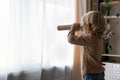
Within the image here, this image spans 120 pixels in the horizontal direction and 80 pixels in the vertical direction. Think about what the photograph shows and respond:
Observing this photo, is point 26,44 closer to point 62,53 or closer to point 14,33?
point 14,33

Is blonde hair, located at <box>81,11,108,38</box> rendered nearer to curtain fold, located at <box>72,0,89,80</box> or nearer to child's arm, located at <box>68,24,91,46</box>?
child's arm, located at <box>68,24,91,46</box>

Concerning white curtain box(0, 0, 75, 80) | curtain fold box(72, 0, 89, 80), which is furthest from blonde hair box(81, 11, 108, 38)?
curtain fold box(72, 0, 89, 80)

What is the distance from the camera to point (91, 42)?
183 centimetres

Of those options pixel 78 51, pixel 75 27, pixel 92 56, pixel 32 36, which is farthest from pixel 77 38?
pixel 78 51

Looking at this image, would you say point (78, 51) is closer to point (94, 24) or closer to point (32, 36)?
point (32, 36)

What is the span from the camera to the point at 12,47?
222 centimetres

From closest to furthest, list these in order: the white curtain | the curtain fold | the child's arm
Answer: the child's arm < the white curtain < the curtain fold

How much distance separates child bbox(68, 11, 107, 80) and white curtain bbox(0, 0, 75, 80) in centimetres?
69

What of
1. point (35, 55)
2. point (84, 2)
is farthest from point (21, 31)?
point (84, 2)

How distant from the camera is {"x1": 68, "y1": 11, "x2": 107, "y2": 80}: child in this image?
5.96ft

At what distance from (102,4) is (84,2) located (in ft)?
1.05

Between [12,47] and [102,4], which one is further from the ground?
[102,4]

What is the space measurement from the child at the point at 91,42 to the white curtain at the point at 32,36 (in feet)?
2.27

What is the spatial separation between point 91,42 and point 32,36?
81 cm
